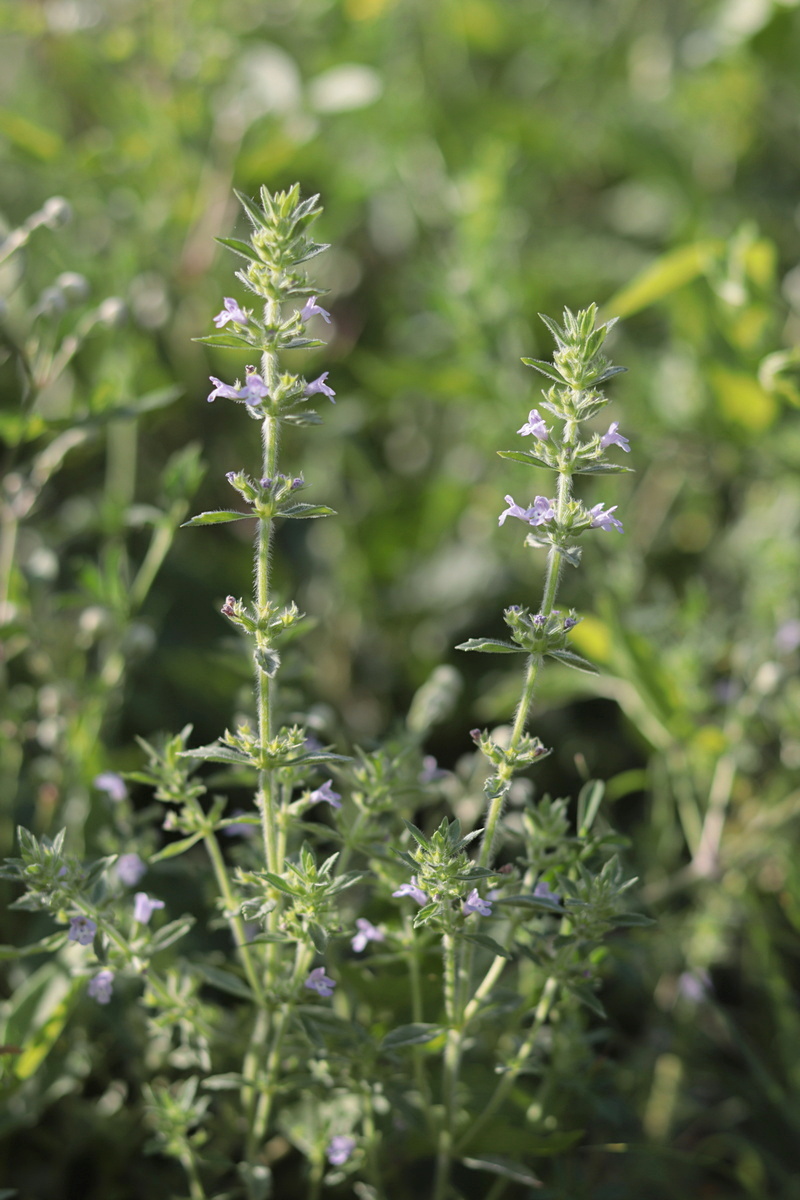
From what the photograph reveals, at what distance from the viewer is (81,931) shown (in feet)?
2.41

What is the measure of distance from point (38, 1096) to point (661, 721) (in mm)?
716

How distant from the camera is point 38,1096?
3.09 feet

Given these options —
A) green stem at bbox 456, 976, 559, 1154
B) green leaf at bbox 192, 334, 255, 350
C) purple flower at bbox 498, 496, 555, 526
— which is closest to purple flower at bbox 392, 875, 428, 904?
green stem at bbox 456, 976, 559, 1154

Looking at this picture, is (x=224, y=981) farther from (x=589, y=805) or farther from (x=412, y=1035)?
(x=589, y=805)

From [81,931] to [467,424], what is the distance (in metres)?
1.09

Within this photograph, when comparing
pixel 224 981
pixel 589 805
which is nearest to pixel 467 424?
pixel 589 805

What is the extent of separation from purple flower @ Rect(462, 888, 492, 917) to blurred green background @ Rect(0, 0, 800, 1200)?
0.70ft

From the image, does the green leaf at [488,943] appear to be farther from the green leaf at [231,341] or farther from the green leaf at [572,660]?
the green leaf at [231,341]

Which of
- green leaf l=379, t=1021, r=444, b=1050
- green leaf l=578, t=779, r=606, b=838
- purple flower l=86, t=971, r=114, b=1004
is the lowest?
green leaf l=379, t=1021, r=444, b=1050

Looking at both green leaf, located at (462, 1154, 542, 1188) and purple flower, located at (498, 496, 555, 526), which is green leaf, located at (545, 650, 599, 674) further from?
green leaf, located at (462, 1154, 542, 1188)

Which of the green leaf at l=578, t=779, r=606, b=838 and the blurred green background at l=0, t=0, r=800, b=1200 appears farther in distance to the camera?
the blurred green background at l=0, t=0, r=800, b=1200

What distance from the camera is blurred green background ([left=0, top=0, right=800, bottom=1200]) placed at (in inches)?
43.5

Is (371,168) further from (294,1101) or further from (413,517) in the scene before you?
(294,1101)

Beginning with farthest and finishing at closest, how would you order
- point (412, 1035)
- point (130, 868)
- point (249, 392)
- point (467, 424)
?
point (467, 424) < point (130, 868) < point (412, 1035) < point (249, 392)
